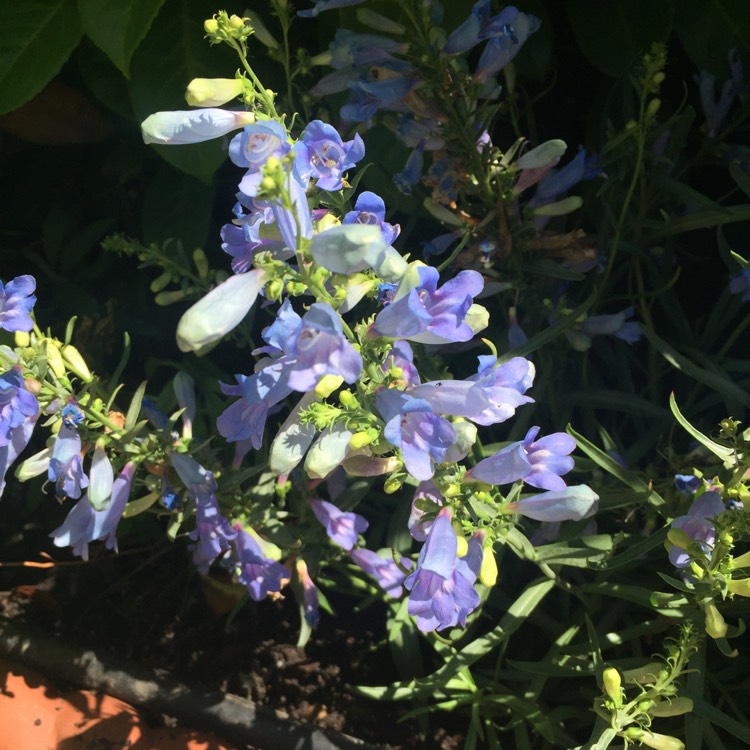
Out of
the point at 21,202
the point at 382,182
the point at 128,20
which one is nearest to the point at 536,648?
the point at 382,182

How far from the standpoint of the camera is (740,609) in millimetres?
1077

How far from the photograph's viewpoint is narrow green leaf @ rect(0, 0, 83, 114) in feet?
3.88

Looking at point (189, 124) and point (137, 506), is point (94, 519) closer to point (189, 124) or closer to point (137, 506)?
point (137, 506)

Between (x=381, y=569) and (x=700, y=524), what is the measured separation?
53 centimetres

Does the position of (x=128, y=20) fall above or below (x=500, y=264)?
above

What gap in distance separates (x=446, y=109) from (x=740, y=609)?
2.68ft

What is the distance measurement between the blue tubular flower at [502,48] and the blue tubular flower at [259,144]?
45 centimetres

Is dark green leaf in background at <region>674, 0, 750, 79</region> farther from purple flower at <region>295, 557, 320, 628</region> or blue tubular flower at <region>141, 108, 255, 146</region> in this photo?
purple flower at <region>295, 557, 320, 628</region>

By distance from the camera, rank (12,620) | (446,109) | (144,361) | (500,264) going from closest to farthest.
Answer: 1. (446,109)
2. (500,264)
3. (12,620)
4. (144,361)

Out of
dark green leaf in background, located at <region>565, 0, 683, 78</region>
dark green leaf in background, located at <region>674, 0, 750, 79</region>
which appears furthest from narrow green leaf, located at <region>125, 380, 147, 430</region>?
dark green leaf in background, located at <region>674, 0, 750, 79</region>

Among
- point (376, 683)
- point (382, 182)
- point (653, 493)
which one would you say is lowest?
point (376, 683)

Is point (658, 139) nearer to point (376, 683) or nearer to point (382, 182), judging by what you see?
point (382, 182)

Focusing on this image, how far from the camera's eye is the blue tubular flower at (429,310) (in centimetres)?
70

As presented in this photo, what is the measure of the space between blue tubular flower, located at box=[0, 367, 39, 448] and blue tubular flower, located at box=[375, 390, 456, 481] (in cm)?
44
